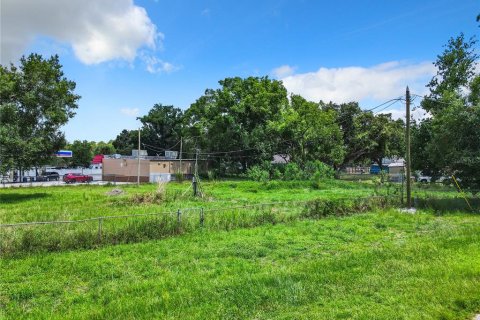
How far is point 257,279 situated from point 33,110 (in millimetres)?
27010

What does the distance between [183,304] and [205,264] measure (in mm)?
2657

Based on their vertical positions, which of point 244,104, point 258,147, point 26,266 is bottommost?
point 26,266

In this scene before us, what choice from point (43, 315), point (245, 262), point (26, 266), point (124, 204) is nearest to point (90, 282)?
point (43, 315)

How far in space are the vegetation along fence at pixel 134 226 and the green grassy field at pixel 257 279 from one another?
23.9 inches

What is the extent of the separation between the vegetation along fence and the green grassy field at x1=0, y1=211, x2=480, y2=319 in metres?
0.61

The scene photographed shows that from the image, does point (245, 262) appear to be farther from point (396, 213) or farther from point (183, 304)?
point (396, 213)

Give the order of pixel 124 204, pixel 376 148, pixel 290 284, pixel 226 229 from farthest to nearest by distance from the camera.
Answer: pixel 376 148, pixel 124 204, pixel 226 229, pixel 290 284

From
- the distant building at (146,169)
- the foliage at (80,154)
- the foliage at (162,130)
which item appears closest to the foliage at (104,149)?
the foliage at (80,154)

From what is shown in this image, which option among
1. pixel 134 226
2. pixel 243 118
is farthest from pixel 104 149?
pixel 134 226

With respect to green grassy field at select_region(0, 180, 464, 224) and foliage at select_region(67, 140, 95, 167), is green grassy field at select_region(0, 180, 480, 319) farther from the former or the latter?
foliage at select_region(67, 140, 95, 167)

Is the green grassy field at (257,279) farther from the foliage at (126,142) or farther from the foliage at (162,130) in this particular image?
the foliage at (126,142)

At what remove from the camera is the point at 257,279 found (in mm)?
7168

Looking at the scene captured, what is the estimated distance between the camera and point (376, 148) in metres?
55.6

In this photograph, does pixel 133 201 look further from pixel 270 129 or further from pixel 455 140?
pixel 270 129
